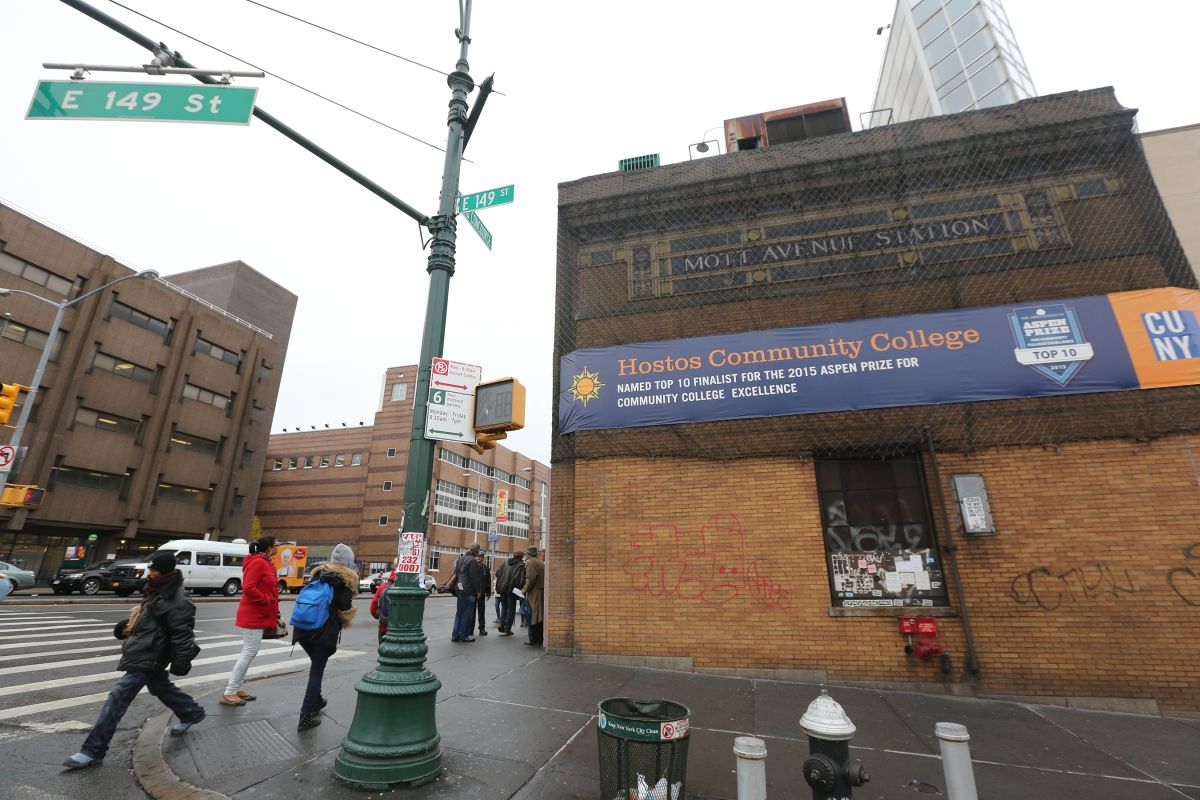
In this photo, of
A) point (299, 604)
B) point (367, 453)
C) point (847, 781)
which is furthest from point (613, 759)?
point (367, 453)

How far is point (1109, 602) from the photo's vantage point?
6938 millimetres

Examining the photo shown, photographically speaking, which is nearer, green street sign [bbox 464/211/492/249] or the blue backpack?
the blue backpack

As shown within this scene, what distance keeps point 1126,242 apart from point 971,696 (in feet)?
24.9

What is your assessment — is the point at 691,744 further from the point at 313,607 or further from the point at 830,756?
the point at 313,607

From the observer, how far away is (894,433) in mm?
8172

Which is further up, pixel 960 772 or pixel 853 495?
pixel 853 495

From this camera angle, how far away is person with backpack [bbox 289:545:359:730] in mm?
5227

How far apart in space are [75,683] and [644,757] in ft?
26.5

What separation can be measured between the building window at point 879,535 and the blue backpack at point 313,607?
6.99 meters

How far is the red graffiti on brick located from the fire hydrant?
16.0 ft

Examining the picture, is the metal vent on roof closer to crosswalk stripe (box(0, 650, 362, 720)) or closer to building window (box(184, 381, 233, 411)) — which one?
crosswalk stripe (box(0, 650, 362, 720))

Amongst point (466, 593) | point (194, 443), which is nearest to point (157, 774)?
point (466, 593)

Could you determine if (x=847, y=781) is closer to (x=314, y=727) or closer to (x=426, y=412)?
(x=426, y=412)

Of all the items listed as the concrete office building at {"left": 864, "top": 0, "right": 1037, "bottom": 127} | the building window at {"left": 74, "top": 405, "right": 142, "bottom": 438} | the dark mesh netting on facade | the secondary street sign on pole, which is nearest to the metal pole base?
the secondary street sign on pole
